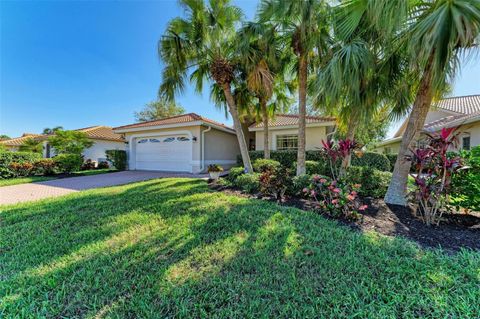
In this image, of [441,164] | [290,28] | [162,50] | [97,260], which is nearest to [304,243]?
[97,260]

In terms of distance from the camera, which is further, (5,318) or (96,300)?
(96,300)

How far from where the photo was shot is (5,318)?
1.93 m

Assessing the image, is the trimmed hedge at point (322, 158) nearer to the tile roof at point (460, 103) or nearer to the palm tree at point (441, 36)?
the palm tree at point (441, 36)

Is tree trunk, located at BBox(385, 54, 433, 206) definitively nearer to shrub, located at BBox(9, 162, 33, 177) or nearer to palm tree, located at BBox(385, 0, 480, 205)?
palm tree, located at BBox(385, 0, 480, 205)

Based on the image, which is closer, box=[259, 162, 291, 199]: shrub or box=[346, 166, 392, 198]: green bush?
box=[259, 162, 291, 199]: shrub

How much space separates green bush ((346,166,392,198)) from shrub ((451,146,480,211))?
5.99 ft

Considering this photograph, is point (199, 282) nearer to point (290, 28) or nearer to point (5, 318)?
point (5, 318)

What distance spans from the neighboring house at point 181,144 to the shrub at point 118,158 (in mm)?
518

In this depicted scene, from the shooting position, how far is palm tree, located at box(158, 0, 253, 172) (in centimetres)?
739

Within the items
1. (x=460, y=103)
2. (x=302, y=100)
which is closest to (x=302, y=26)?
(x=302, y=100)

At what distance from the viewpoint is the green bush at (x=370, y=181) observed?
6.24 metres

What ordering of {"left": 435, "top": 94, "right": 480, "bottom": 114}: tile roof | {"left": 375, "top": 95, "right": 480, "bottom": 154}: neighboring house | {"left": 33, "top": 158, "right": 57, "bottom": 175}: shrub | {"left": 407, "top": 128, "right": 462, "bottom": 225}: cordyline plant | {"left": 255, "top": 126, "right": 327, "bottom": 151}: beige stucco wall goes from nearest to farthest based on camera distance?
{"left": 407, "top": 128, "right": 462, "bottom": 225}: cordyline plant, {"left": 375, "top": 95, "right": 480, "bottom": 154}: neighboring house, {"left": 33, "top": 158, "right": 57, "bottom": 175}: shrub, {"left": 255, "top": 126, "right": 327, "bottom": 151}: beige stucco wall, {"left": 435, "top": 94, "right": 480, "bottom": 114}: tile roof

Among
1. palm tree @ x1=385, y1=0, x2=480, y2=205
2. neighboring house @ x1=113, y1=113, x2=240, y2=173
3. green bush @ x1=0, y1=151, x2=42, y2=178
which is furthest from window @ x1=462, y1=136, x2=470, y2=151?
green bush @ x1=0, y1=151, x2=42, y2=178

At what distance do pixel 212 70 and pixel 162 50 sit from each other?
205cm
